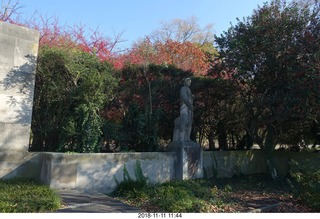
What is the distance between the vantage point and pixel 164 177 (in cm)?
843

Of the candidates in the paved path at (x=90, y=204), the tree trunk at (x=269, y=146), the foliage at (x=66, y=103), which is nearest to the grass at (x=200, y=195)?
the paved path at (x=90, y=204)

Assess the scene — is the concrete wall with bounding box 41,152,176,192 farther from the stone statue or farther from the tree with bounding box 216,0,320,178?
the tree with bounding box 216,0,320,178

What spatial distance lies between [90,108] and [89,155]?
57.1 inches

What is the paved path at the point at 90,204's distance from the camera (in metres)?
5.31

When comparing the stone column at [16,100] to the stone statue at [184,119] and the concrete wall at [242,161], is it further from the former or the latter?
the concrete wall at [242,161]

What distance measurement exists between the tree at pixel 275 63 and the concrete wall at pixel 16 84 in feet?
20.2

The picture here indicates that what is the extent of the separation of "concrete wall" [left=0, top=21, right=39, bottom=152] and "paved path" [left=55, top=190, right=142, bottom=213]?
191 cm

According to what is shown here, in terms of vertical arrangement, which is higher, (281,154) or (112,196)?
(281,154)

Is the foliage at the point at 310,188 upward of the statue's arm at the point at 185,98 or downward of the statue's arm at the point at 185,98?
downward

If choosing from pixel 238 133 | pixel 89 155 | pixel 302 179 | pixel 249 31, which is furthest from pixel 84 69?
pixel 238 133

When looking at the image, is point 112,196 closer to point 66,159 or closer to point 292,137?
point 66,159

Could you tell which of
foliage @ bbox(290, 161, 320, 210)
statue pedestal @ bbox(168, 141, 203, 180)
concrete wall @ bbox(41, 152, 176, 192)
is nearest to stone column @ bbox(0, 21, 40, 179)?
concrete wall @ bbox(41, 152, 176, 192)

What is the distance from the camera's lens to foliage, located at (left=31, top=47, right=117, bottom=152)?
7.93 metres

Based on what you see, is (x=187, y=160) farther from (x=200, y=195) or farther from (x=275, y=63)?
Result: (x=275, y=63)
